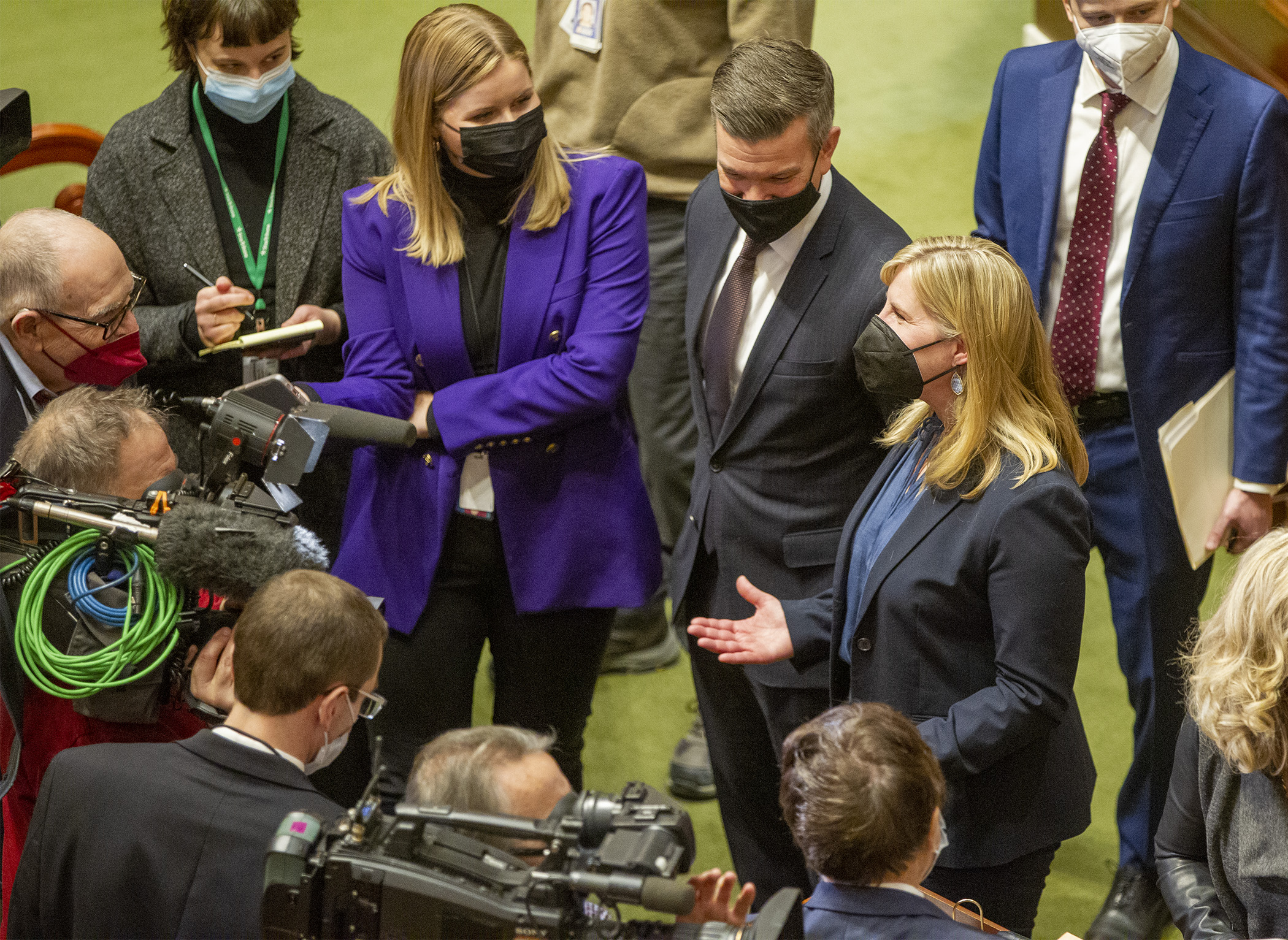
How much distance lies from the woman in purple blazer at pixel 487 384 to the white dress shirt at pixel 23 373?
1.76 ft

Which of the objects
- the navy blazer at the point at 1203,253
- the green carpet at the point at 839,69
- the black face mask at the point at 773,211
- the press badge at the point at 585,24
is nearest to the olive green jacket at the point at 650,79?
the press badge at the point at 585,24

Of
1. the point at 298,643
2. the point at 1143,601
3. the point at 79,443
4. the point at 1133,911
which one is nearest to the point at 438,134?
the point at 79,443

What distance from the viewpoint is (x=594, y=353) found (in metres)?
2.73

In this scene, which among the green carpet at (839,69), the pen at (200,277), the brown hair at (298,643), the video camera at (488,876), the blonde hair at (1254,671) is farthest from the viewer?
the green carpet at (839,69)

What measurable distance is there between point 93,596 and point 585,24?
2.26 meters

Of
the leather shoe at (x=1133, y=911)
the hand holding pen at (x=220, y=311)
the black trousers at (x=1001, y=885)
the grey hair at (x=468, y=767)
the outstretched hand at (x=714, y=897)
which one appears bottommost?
the leather shoe at (x=1133, y=911)

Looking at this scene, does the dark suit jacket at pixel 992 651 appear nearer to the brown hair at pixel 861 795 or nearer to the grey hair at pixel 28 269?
the brown hair at pixel 861 795

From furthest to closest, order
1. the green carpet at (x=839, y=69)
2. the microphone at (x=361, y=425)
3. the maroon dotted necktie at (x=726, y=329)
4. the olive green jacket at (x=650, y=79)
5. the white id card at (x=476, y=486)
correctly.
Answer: the green carpet at (x=839, y=69), the olive green jacket at (x=650, y=79), the white id card at (x=476, y=486), the maroon dotted necktie at (x=726, y=329), the microphone at (x=361, y=425)

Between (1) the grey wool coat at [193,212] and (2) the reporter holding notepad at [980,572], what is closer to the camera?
(2) the reporter holding notepad at [980,572]

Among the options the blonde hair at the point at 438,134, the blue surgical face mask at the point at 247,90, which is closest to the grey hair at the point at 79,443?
the blonde hair at the point at 438,134

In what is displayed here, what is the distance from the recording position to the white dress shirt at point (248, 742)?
2.00 m

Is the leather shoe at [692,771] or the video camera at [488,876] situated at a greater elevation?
the video camera at [488,876]

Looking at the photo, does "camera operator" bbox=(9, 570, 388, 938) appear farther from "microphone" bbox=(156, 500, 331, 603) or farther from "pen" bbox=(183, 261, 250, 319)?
"pen" bbox=(183, 261, 250, 319)

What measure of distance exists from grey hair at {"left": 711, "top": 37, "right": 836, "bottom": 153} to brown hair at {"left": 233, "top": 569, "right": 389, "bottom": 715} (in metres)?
1.14
